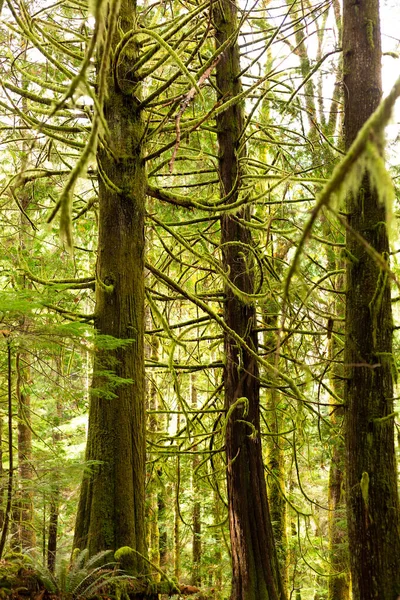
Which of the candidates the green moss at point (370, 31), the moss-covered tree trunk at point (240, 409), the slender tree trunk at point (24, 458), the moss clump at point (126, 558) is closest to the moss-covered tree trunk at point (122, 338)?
the moss clump at point (126, 558)

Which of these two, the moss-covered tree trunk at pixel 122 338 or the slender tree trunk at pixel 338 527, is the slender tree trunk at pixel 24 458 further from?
the slender tree trunk at pixel 338 527

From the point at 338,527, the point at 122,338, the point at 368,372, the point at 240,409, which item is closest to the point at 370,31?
the point at 368,372

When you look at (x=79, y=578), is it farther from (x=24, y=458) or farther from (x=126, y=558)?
(x=24, y=458)

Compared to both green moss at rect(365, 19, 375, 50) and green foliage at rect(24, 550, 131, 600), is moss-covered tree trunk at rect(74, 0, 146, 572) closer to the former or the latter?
green foliage at rect(24, 550, 131, 600)

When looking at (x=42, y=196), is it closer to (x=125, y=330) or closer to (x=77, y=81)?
(x=125, y=330)

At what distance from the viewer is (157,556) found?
11258 mm

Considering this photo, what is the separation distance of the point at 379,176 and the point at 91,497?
363 cm

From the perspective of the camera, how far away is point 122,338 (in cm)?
450

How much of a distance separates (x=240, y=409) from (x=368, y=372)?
2.46 metres

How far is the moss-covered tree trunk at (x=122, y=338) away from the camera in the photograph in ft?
13.6

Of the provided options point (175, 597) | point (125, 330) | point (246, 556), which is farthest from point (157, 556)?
point (125, 330)

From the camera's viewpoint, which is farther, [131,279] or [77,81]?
[131,279]

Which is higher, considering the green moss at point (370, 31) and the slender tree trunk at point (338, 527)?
the green moss at point (370, 31)

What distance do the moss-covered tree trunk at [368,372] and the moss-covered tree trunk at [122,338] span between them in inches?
66.1
